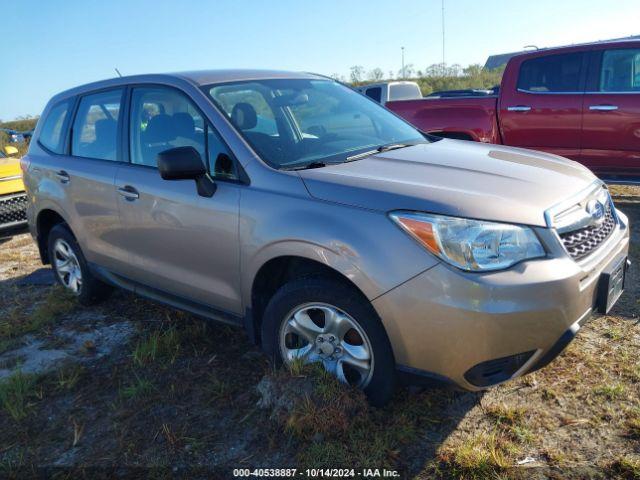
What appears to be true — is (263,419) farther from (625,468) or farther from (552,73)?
(552,73)

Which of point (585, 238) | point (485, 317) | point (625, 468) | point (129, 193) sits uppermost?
point (129, 193)

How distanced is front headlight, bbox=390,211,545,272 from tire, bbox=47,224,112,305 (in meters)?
3.02

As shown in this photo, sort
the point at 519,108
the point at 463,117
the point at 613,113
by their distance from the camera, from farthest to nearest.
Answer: the point at 463,117, the point at 519,108, the point at 613,113

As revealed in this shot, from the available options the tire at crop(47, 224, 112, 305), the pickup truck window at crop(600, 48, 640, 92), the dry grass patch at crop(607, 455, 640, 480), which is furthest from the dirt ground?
the pickup truck window at crop(600, 48, 640, 92)

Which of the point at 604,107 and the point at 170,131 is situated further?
the point at 604,107

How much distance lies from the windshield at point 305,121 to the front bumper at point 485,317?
997 mm

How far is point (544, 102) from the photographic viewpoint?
652cm

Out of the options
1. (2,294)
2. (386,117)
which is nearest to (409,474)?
(386,117)

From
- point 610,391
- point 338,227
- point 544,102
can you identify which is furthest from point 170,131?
point 544,102

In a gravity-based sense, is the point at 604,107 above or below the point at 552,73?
below

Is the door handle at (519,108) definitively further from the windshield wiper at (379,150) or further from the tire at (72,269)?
the tire at (72,269)

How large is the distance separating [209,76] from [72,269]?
2178mm

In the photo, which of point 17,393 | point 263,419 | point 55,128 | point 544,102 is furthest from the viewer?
point 544,102

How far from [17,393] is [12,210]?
4.52 m
